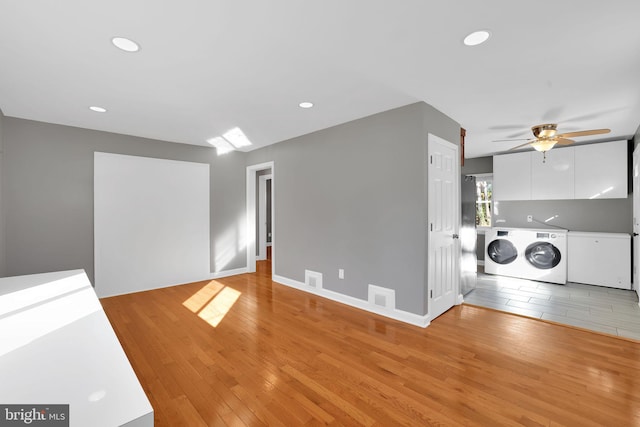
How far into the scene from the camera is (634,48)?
206cm

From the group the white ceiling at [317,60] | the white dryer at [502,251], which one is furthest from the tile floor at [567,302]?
the white ceiling at [317,60]

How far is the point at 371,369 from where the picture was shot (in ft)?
7.45

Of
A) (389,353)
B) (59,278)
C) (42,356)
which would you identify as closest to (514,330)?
(389,353)

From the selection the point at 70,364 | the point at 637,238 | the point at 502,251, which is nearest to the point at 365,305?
the point at 70,364

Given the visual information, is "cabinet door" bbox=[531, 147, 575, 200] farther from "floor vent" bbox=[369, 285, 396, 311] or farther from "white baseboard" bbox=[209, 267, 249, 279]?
"white baseboard" bbox=[209, 267, 249, 279]

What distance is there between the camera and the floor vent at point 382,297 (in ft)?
10.9

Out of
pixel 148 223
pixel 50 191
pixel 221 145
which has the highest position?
pixel 221 145

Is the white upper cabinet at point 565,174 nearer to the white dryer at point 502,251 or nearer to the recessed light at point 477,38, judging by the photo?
the white dryer at point 502,251

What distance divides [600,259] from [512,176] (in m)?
1.87

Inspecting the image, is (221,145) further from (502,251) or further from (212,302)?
(502,251)

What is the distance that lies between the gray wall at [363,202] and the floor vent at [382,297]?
63mm

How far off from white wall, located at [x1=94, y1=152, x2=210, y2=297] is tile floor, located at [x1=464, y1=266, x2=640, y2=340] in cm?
446

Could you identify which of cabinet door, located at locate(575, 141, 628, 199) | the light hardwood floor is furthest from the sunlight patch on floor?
cabinet door, located at locate(575, 141, 628, 199)

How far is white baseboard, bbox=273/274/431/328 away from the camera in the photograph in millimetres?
3105
